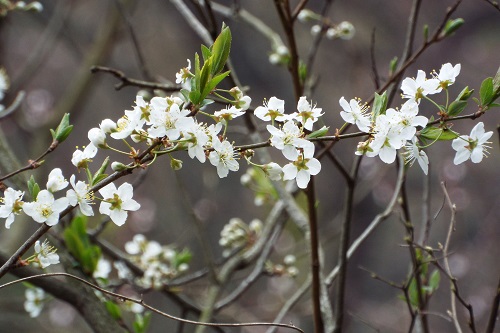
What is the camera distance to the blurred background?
4.08 meters

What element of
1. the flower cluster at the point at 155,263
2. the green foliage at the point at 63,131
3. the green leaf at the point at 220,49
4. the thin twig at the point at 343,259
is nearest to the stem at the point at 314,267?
the thin twig at the point at 343,259

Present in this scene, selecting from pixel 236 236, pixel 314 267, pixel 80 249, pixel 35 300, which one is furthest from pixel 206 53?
pixel 236 236

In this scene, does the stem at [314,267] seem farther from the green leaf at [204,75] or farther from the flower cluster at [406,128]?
the green leaf at [204,75]

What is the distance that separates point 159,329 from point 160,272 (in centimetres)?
299

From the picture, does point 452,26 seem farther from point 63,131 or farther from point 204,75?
point 63,131

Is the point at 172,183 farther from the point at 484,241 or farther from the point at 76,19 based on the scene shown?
the point at 484,241

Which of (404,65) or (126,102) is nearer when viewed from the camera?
(404,65)

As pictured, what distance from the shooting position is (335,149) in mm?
4719

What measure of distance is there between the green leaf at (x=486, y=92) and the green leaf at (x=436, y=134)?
0.22 feet

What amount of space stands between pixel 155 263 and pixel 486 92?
118 centimetres

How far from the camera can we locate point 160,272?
5.73 ft

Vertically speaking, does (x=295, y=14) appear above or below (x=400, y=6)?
below

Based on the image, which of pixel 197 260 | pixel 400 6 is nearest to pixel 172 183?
pixel 197 260

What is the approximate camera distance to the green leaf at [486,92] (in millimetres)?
843
